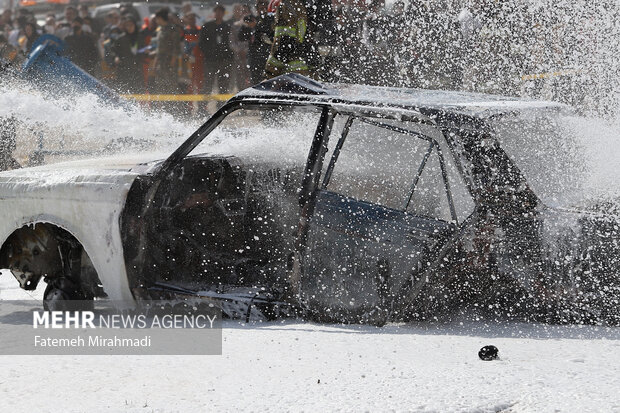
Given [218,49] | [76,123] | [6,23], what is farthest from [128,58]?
[76,123]

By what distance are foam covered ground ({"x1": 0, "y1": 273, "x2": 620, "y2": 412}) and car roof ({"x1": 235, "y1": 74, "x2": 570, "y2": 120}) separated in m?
1.01

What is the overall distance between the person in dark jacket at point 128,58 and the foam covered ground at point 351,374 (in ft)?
37.0

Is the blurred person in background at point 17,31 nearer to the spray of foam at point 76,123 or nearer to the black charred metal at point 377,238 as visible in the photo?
the spray of foam at point 76,123

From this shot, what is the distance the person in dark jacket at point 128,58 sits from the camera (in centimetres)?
1538

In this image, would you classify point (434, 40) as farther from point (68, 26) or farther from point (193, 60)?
point (68, 26)

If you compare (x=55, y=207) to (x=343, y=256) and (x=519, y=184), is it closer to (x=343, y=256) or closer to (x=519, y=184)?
(x=343, y=256)

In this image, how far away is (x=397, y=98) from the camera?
15.9 ft

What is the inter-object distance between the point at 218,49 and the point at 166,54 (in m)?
1.08

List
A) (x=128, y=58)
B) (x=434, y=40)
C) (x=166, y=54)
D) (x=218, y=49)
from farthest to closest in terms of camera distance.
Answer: (x=128, y=58) < (x=166, y=54) < (x=218, y=49) < (x=434, y=40)

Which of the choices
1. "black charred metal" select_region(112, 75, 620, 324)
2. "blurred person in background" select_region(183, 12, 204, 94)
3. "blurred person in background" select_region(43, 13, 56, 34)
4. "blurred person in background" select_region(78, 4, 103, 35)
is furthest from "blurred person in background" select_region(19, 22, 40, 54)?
"black charred metal" select_region(112, 75, 620, 324)

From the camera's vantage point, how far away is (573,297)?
423 centimetres

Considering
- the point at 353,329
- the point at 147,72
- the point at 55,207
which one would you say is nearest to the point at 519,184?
the point at 353,329

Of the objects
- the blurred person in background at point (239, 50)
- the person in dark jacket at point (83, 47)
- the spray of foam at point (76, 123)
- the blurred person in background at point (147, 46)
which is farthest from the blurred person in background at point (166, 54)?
the spray of foam at point (76, 123)

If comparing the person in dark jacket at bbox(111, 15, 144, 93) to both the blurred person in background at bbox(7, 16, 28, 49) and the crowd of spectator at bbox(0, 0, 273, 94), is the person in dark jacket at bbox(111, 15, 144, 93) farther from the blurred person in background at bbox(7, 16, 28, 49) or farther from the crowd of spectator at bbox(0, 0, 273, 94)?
the blurred person in background at bbox(7, 16, 28, 49)
